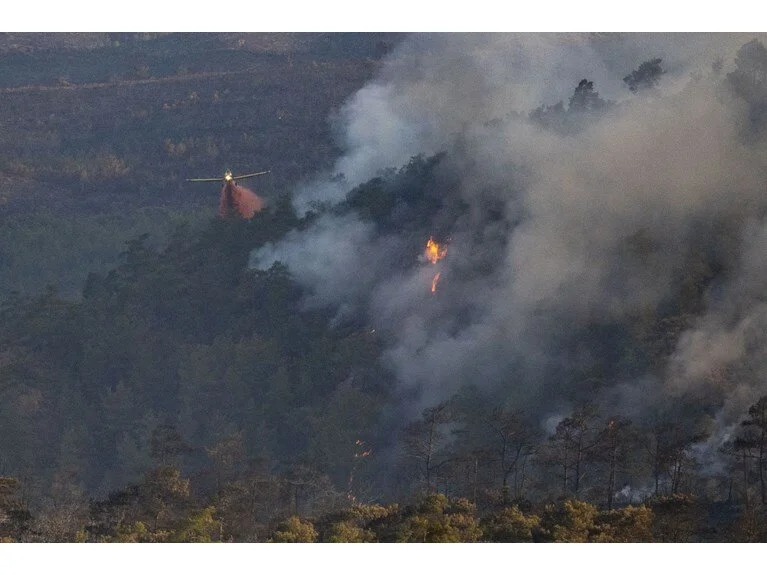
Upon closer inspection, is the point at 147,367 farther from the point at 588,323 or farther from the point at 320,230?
the point at 588,323

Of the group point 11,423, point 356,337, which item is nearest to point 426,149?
point 356,337

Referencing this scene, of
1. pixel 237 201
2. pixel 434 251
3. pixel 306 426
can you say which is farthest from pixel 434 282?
pixel 237 201

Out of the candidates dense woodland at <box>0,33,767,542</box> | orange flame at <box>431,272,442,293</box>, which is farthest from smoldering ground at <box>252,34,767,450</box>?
dense woodland at <box>0,33,767,542</box>

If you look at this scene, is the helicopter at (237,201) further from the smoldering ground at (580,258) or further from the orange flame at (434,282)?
the orange flame at (434,282)

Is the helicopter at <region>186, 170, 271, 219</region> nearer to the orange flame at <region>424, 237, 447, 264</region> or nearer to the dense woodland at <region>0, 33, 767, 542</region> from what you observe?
the dense woodland at <region>0, 33, 767, 542</region>

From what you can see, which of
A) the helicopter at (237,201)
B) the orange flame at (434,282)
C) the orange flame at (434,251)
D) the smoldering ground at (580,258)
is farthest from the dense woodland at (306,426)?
the helicopter at (237,201)
